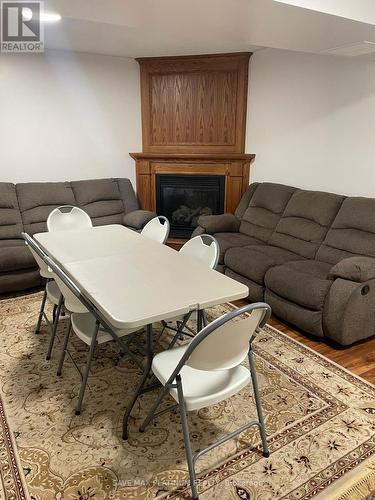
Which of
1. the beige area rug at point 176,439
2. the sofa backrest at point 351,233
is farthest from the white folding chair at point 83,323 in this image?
the sofa backrest at point 351,233

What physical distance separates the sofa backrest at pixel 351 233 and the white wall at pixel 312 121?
33cm

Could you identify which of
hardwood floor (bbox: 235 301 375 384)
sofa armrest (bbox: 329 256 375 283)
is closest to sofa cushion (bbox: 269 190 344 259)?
sofa armrest (bbox: 329 256 375 283)

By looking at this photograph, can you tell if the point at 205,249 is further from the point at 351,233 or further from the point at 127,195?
the point at 127,195

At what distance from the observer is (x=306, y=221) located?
3611 millimetres

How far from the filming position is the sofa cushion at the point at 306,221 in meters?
3.43

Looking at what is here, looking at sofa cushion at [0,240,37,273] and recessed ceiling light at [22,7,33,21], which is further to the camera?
sofa cushion at [0,240,37,273]

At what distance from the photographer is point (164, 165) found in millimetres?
4844

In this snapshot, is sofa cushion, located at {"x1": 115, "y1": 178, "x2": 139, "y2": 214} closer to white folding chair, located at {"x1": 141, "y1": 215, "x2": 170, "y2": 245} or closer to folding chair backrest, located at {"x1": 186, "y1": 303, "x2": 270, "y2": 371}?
white folding chair, located at {"x1": 141, "y1": 215, "x2": 170, "y2": 245}

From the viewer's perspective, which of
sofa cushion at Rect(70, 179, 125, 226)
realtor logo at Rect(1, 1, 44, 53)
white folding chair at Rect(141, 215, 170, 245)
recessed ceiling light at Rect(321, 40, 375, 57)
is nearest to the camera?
realtor logo at Rect(1, 1, 44, 53)

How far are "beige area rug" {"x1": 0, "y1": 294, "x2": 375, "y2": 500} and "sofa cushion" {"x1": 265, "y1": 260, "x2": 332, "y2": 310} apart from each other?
0.43m

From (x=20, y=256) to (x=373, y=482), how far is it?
3095mm

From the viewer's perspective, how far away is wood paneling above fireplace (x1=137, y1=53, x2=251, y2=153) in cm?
442

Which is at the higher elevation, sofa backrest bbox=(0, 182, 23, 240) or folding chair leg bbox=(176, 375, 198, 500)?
sofa backrest bbox=(0, 182, 23, 240)

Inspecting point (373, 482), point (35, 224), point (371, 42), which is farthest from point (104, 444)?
point (371, 42)
